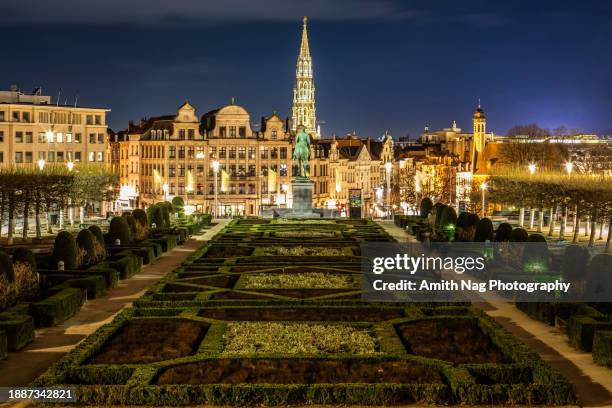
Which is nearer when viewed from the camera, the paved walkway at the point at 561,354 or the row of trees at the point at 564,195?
the paved walkway at the point at 561,354

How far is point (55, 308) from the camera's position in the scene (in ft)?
95.3

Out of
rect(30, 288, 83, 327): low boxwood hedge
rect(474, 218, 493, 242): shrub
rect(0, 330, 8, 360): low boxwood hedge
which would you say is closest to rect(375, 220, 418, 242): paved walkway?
rect(474, 218, 493, 242): shrub

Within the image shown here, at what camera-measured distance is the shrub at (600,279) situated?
100ft

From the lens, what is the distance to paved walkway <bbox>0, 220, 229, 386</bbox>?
23.0 m

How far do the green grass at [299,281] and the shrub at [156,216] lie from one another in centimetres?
2473

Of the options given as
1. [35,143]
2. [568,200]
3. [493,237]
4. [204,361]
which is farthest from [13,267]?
[35,143]

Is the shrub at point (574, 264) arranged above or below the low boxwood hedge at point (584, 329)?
above

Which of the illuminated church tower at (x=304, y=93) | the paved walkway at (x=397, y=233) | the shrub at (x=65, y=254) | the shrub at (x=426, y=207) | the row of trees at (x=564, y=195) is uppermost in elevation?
the illuminated church tower at (x=304, y=93)

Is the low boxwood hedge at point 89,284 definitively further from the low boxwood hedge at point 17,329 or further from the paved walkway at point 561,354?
the paved walkway at point 561,354

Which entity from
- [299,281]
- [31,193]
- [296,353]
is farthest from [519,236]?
[31,193]

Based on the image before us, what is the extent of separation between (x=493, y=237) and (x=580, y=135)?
5128 inches

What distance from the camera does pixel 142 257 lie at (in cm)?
4509

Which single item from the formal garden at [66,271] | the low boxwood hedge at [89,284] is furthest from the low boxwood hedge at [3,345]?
the low boxwood hedge at [89,284]

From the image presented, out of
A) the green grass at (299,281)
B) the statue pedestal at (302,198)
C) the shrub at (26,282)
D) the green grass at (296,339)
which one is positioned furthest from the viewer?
the statue pedestal at (302,198)
